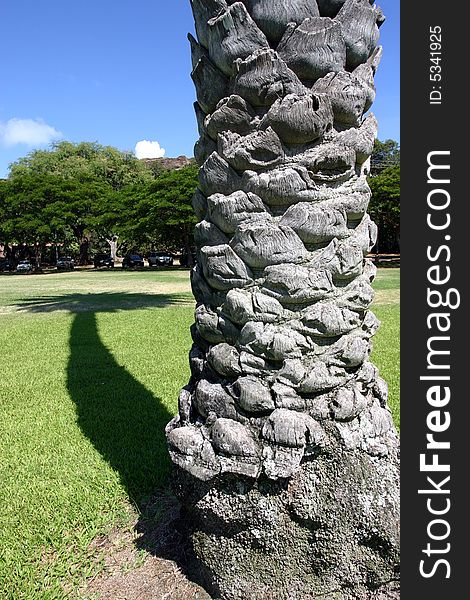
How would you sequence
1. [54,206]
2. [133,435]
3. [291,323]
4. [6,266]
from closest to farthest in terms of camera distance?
1. [291,323]
2. [133,435]
3. [54,206]
4. [6,266]

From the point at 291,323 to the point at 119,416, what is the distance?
3499 mm

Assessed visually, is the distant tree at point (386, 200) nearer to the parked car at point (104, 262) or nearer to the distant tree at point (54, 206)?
the distant tree at point (54, 206)

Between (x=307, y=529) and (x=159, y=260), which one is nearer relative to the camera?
(x=307, y=529)

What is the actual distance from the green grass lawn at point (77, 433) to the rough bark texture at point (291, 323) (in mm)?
1096

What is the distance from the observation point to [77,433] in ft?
14.8

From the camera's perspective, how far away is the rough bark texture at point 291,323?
1.88m

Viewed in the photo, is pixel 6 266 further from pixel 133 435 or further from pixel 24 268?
pixel 133 435

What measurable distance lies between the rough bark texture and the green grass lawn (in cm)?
110

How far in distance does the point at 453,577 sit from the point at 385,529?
0.27m

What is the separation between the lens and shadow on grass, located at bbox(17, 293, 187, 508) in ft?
11.8

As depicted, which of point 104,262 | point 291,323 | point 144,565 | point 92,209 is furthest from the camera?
point 104,262

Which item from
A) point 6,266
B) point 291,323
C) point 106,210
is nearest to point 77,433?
point 291,323

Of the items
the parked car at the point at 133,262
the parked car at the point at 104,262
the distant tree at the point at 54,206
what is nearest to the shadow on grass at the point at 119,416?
Result: the distant tree at the point at 54,206

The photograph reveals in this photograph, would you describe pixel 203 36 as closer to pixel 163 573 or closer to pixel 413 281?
pixel 413 281
